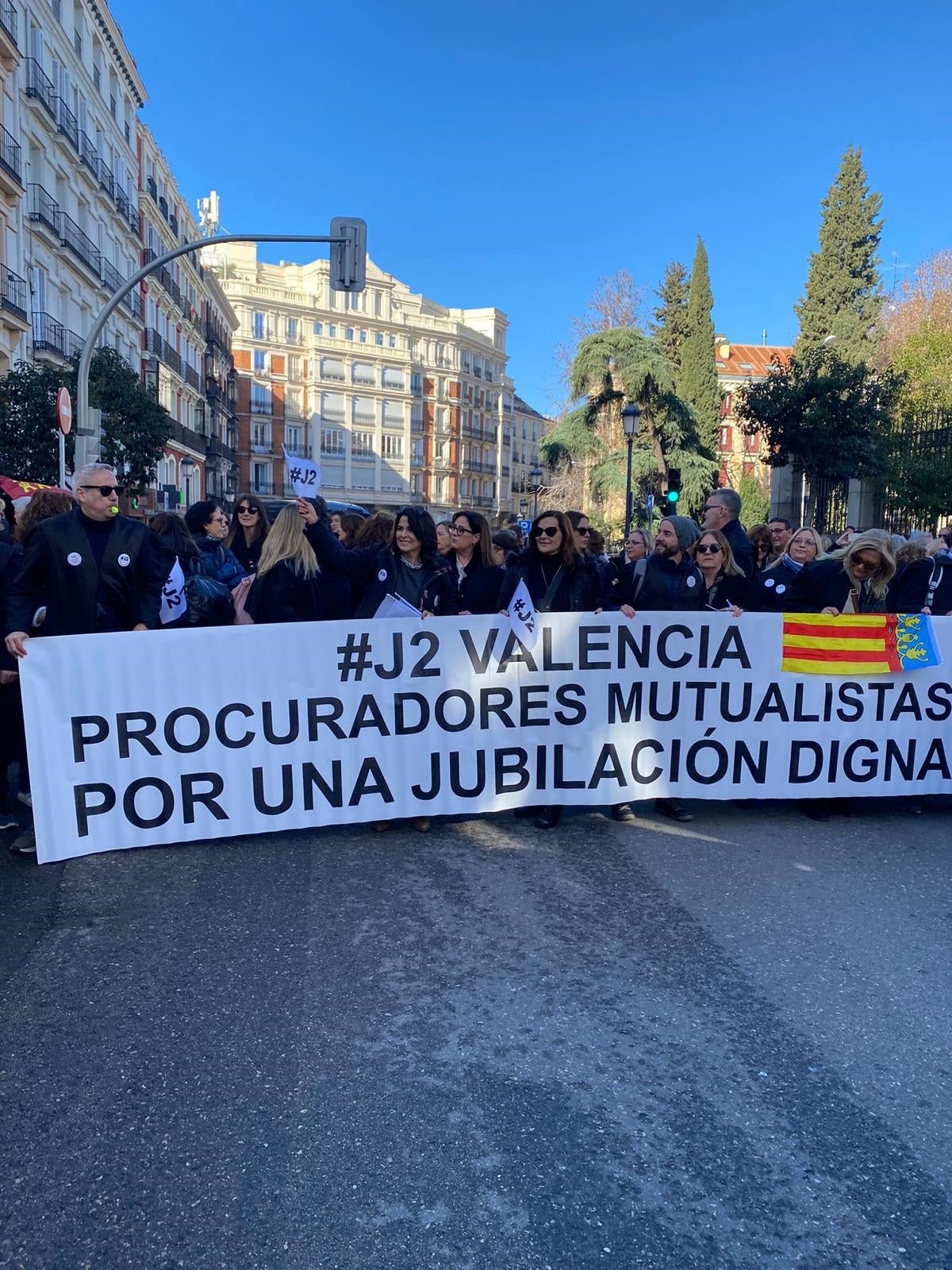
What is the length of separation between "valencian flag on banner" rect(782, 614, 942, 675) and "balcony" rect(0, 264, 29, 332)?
23.0 metres

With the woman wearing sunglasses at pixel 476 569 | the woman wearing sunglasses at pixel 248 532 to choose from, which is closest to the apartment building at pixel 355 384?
the woman wearing sunglasses at pixel 248 532

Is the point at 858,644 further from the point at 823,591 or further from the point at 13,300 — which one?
the point at 13,300

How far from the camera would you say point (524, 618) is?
18.5ft

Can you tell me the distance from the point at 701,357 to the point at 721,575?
4266 centimetres

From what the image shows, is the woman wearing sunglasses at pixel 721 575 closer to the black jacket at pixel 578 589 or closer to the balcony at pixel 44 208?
the black jacket at pixel 578 589

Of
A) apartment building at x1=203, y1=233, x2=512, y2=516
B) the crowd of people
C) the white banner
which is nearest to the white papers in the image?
the crowd of people

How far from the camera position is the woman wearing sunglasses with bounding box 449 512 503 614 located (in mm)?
6219

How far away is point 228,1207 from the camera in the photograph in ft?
8.30

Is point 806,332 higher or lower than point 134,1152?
higher

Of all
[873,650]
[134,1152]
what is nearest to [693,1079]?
[134,1152]

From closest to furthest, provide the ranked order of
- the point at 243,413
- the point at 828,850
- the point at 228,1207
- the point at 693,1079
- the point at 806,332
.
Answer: the point at 228,1207
the point at 693,1079
the point at 828,850
the point at 806,332
the point at 243,413

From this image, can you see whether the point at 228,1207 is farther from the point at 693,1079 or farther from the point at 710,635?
the point at 710,635

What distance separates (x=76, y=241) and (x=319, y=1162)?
113 feet

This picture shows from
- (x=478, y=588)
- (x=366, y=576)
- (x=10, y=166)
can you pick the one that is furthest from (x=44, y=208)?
(x=478, y=588)
